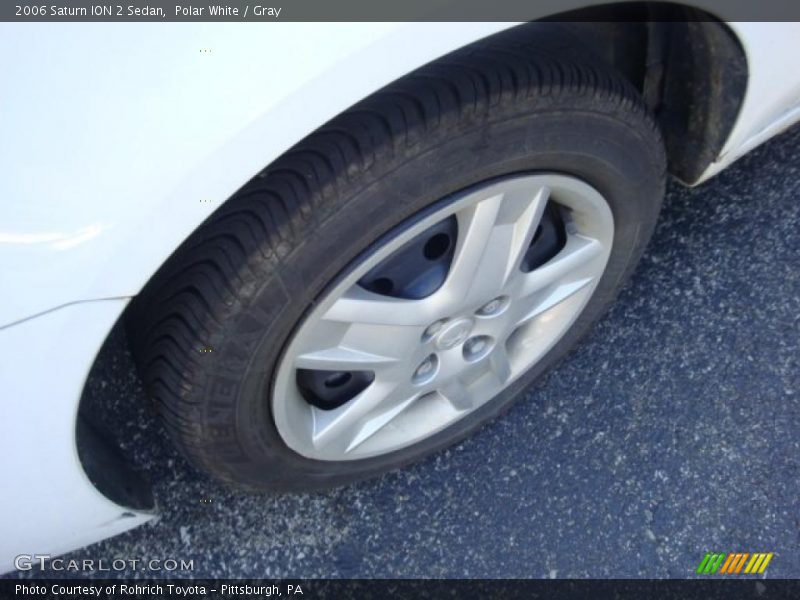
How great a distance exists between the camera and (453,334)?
1448 millimetres

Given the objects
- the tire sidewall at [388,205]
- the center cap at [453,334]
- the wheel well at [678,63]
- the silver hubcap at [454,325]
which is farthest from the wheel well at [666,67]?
the center cap at [453,334]

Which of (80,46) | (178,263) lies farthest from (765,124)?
(80,46)

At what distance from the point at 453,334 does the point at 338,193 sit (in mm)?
416

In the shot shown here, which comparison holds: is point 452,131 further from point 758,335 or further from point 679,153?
point 758,335

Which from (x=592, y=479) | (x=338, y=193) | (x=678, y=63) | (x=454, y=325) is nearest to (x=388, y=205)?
(x=338, y=193)

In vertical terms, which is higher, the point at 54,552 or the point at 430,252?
the point at 430,252

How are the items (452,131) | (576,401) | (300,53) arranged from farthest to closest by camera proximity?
(576,401)
(452,131)
(300,53)

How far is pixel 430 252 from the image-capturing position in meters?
1.37

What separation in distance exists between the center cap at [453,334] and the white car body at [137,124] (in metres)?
0.53

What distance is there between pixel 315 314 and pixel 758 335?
110cm

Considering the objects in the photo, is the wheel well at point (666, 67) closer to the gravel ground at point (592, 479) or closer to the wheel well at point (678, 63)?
the wheel well at point (678, 63)

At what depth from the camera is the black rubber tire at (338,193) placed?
44.5 inches

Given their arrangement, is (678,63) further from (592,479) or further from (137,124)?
(137,124)

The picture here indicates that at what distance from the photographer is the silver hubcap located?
4.23 ft
